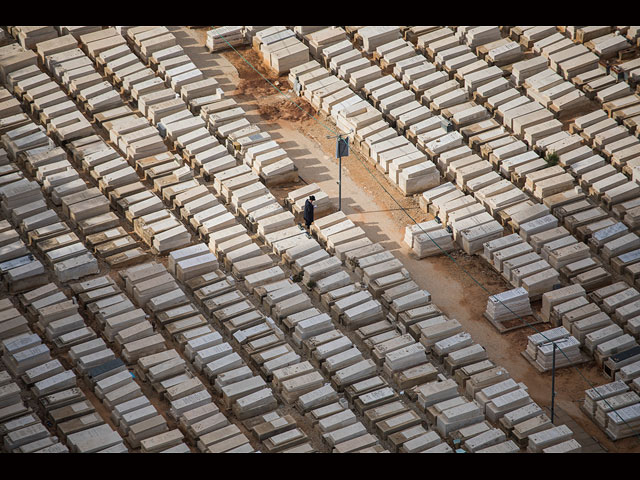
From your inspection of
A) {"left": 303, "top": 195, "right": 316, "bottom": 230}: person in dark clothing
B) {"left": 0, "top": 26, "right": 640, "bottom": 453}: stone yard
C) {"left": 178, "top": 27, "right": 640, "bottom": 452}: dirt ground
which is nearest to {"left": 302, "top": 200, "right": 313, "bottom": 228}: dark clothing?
{"left": 303, "top": 195, "right": 316, "bottom": 230}: person in dark clothing

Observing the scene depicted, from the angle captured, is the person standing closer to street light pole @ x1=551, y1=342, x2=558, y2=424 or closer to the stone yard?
the stone yard

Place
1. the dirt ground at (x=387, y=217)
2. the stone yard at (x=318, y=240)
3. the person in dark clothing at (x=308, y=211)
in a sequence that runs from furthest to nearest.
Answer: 1. the person in dark clothing at (x=308, y=211)
2. the dirt ground at (x=387, y=217)
3. the stone yard at (x=318, y=240)

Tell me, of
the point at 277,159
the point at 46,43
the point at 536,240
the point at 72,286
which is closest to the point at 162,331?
the point at 72,286

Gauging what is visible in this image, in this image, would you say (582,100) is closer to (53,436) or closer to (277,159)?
(277,159)

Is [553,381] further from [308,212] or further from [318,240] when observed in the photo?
[308,212]

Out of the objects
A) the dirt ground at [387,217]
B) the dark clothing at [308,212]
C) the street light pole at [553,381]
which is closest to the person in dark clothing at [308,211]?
the dark clothing at [308,212]

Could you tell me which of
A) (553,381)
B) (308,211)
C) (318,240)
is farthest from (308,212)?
(553,381)

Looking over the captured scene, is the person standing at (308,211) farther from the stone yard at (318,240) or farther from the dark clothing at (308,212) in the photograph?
A: the stone yard at (318,240)
